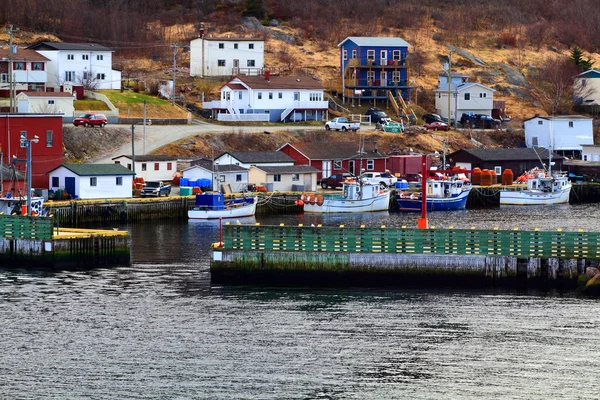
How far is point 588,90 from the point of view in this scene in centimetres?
13538

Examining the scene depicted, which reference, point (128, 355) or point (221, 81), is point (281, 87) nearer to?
point (221, 81)

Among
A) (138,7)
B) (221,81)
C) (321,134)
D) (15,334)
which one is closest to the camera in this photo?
(15,334)

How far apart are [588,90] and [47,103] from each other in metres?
59.1

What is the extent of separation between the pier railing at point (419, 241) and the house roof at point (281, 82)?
218 ft

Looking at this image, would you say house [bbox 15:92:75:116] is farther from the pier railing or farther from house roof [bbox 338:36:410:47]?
the pier railing

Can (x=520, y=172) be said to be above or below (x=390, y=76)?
below

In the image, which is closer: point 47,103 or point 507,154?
point 47,103

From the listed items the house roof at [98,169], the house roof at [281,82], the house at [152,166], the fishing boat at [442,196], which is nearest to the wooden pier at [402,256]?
the house roof at [98,169]

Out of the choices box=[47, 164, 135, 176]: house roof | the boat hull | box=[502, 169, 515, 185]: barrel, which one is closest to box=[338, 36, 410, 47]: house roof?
box=[502, 169, 515, 185]: barrel

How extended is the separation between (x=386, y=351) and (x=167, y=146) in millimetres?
62706

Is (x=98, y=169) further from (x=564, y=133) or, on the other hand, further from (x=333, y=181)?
(x=564, y=133)

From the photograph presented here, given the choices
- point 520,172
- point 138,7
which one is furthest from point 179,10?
point 520,172

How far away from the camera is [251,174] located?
94.0 meters

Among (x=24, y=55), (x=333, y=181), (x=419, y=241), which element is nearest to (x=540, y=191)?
(x=333, y=181)
